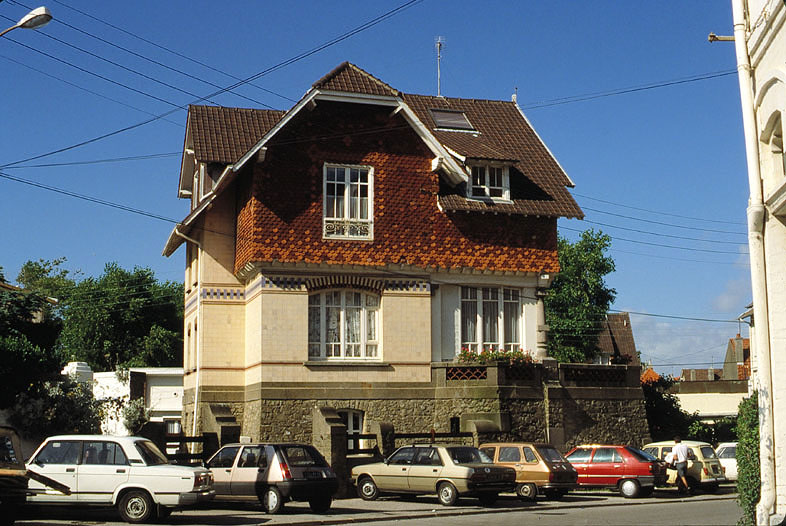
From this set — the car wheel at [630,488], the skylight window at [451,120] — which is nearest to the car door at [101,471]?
the car wheel at [630,488]

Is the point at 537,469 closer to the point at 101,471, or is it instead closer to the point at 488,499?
the point at 488,499

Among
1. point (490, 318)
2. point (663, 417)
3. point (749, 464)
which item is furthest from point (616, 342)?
point (749, 464)

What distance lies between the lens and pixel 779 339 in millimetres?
13477

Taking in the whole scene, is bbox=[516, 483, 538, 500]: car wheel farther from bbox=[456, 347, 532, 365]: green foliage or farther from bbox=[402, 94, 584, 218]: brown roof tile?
bbox=[402, 94, 584, 218]: brown roof tile

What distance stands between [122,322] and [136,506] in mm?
53050

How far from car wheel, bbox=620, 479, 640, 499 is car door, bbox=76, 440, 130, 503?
1379 centimetres

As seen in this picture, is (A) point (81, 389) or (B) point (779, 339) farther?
(A) point (81, 389)

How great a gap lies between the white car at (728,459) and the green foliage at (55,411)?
2242 centimetres

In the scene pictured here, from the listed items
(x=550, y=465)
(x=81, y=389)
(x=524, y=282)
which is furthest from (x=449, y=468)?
(x=81, y=389)

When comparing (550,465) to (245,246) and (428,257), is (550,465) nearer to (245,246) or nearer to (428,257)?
(428,257)

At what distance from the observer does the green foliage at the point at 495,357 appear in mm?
31250

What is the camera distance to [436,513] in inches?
872

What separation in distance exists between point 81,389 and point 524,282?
17.8 metres

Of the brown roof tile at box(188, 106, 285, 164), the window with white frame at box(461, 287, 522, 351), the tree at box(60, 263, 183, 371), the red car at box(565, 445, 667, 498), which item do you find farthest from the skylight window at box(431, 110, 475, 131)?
the tree at box(60, 263, 183, 371)
